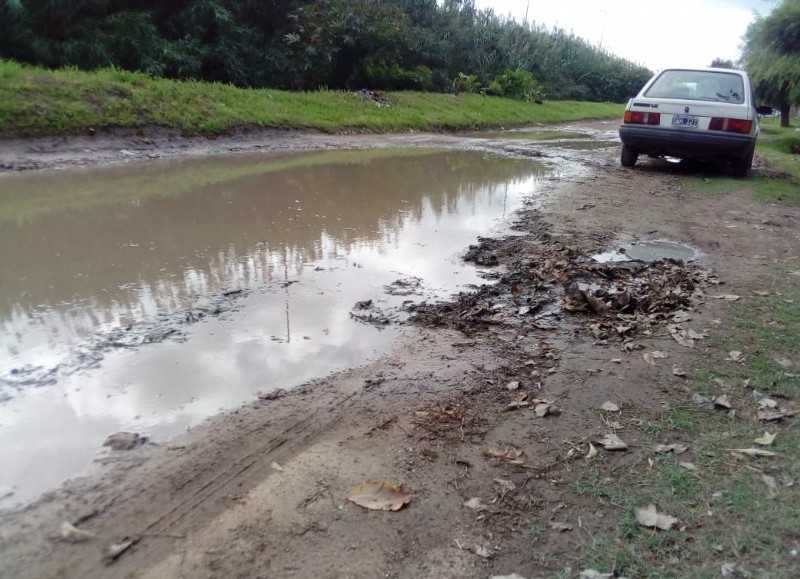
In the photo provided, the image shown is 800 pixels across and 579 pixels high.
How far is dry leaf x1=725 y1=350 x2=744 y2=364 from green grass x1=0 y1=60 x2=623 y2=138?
8998 mm

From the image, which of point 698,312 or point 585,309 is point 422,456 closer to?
point 585,309

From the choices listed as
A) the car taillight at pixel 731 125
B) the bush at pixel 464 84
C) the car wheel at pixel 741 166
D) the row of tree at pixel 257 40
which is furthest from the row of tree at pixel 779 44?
the bush at pixel 464 84

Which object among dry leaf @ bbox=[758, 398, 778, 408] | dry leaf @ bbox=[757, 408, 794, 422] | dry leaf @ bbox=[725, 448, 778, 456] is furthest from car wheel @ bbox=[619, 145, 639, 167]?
dry leaf @ bbox=[725, 448, 778, 456]

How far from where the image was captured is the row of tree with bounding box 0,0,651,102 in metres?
12.8

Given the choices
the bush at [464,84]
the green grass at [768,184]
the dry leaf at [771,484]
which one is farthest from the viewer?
the bush at [464,84]

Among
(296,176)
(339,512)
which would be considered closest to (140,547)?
(339,512)

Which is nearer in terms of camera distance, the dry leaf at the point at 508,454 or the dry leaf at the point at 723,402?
the dry leaf at the point at 508,454

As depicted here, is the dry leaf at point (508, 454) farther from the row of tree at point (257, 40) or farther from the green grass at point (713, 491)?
the row of tree at point (257, 40)

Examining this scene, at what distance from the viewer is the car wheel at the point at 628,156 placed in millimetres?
9680

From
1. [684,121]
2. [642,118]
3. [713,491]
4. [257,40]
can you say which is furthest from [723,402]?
[257,40]

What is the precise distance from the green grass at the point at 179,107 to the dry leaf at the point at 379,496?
8.46 metres

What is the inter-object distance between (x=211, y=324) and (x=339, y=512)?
1.84m

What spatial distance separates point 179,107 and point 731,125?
874 cm

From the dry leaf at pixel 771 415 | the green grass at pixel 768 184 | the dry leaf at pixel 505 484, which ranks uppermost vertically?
the green grass at pixel 768 184
